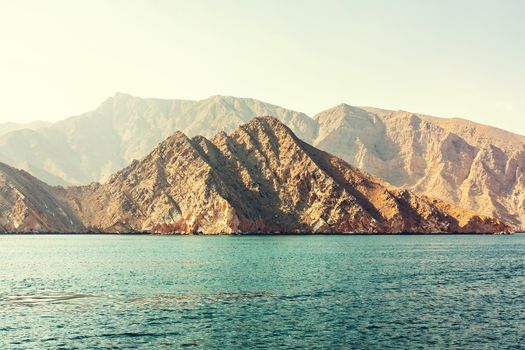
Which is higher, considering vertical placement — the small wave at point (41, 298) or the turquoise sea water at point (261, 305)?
the turquoise sea water at point (261, 305)

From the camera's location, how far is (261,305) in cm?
6700

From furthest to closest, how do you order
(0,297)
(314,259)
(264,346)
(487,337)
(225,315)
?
(314,259)
(0,297)
(225,315)
(487,337)
(264,346)

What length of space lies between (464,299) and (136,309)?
133ft

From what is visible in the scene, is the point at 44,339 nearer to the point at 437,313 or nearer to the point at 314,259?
the point at 437,313

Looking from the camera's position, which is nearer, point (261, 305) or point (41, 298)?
point (261, 305)

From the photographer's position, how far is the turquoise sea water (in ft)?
165

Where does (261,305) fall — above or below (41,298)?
above

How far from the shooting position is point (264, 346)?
47.8m

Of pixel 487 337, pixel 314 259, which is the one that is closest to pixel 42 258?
pixel 314 259

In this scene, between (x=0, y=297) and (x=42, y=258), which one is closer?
(x=0, y=297)

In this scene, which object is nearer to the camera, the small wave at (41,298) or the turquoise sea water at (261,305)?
the turquoise sea water at (261,305)

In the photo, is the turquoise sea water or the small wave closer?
the turquoise sea water

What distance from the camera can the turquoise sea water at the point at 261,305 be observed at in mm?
50375

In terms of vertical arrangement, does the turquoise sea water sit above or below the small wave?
above
